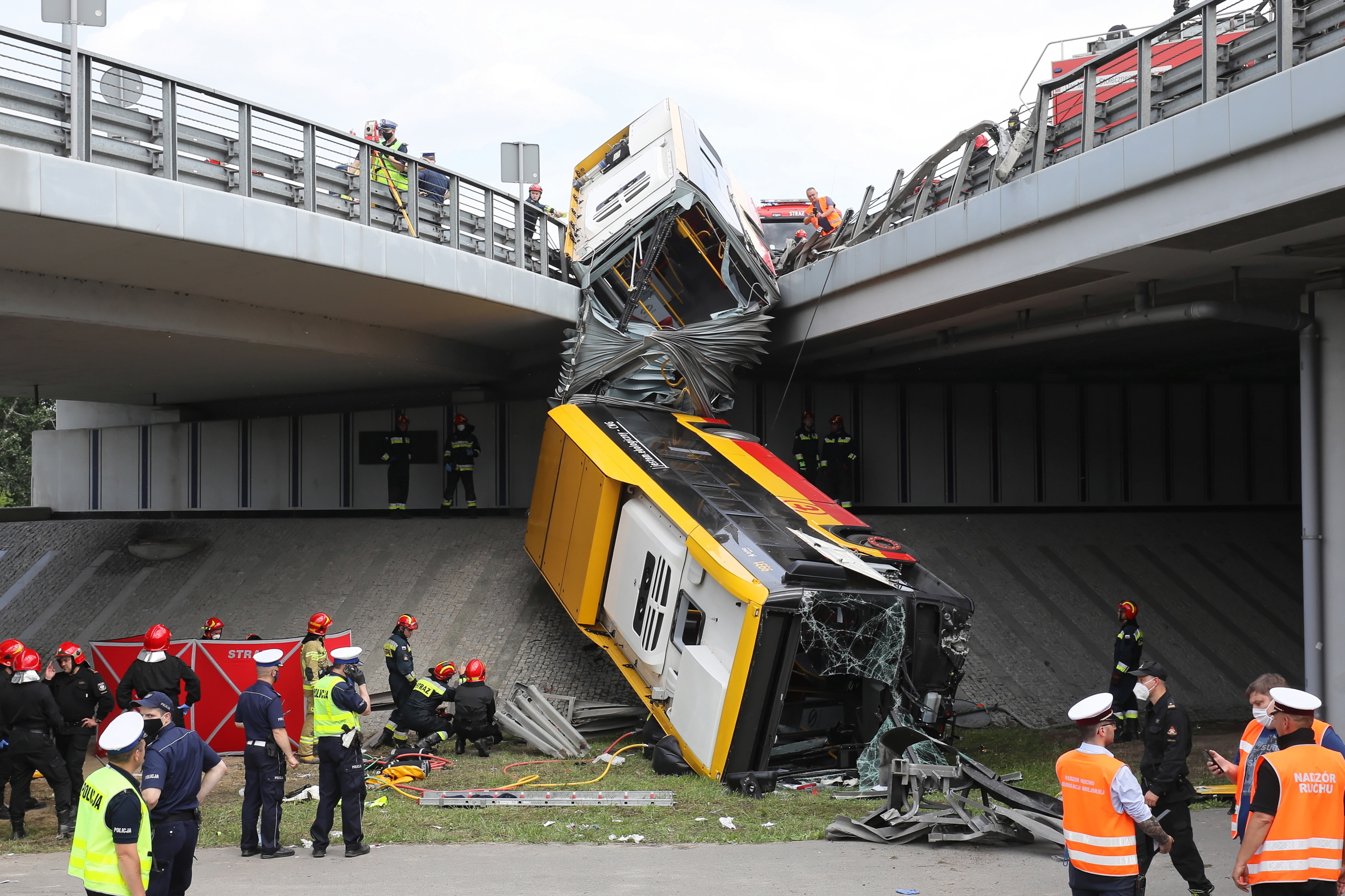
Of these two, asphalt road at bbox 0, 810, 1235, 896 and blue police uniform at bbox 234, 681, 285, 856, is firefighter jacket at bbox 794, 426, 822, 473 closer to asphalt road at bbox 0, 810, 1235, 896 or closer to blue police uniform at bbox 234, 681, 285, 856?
asphalt road at bbox 0, 810, 1235, 896

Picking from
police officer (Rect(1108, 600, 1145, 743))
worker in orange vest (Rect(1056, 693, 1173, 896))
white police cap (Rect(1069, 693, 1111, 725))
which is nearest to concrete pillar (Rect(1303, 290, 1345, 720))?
police officer (Rect(1108, 600, 1145, 743))

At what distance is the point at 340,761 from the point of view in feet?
24.7

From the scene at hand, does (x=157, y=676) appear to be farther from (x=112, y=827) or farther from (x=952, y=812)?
(x=952, y=812)

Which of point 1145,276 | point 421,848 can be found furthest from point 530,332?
point 421,848

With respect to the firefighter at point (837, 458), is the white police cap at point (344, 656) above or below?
below

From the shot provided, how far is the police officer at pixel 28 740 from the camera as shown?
8547 mm

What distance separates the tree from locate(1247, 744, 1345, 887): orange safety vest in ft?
145

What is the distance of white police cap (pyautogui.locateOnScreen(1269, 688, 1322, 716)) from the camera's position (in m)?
4.90

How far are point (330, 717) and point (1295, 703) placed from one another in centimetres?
591

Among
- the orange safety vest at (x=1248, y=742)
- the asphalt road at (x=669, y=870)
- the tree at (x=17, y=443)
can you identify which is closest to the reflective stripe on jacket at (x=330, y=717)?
the asphalt road at (x=669, y=870)

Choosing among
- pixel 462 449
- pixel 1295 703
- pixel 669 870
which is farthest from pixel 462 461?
pixel 1295 703

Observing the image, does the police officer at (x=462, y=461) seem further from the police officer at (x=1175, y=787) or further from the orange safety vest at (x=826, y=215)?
the police officer at (x=1175, y=787)

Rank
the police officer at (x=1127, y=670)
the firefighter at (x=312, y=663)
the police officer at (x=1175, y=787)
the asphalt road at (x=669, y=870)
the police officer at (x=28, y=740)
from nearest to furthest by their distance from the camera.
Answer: the police officer at (x=1175, y=787) < the asphalt road at (x=669, y=870) < the police officer at (x=28, y=740) < the firefighter at (x=312, y=663) < the police officer at (x=1127, y=670)

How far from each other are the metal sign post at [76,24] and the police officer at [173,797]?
21.0 feet
